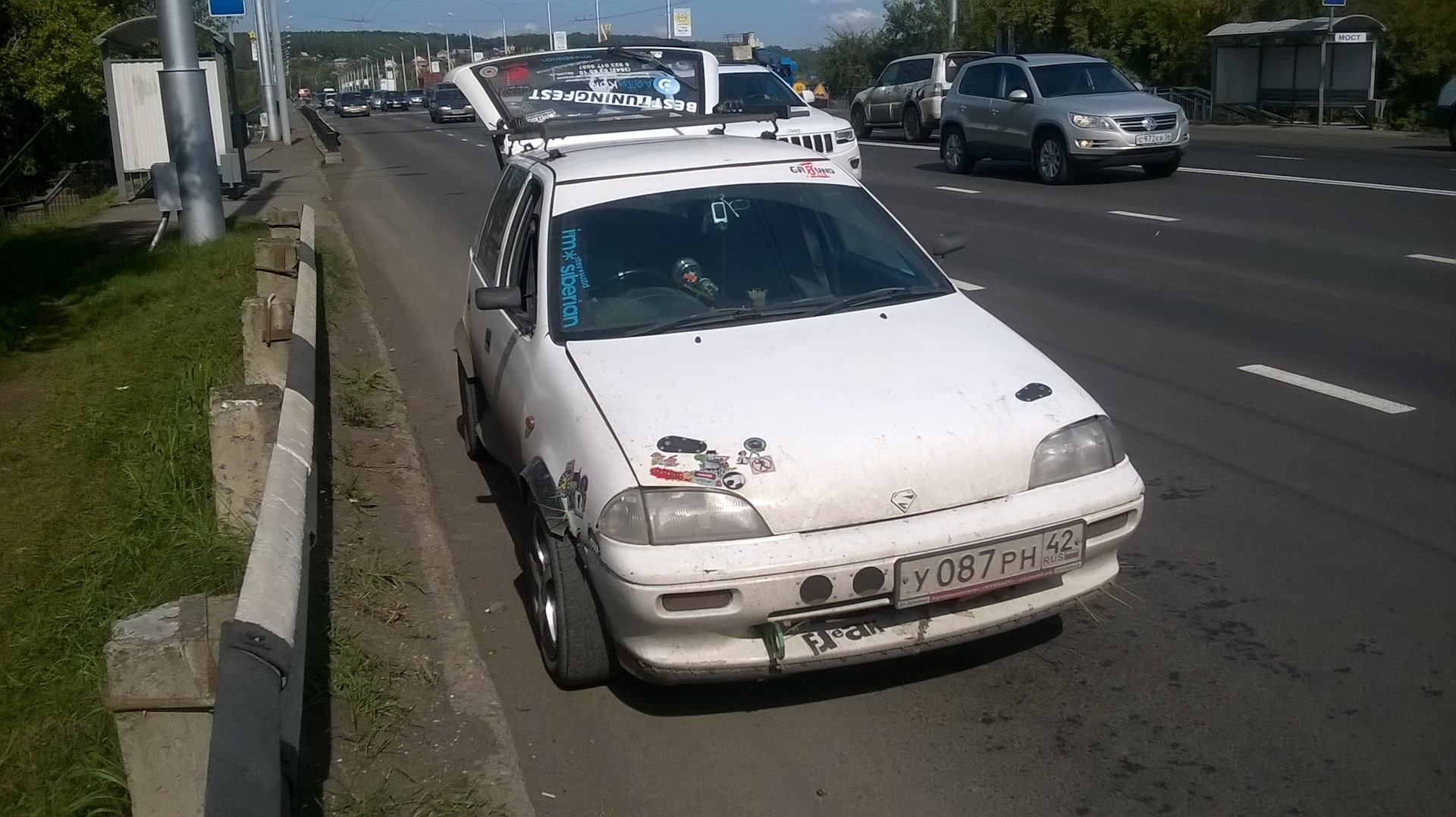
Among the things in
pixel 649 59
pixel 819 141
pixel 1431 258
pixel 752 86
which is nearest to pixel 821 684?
pixel 649 59

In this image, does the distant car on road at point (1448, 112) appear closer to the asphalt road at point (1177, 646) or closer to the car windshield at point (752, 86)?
the car windshield at point (752, 86)

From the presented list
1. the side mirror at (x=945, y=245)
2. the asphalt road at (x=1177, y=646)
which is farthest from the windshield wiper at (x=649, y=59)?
the side mirror at (x=945, y=245)

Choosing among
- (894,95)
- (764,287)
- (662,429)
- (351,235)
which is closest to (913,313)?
(764,287)

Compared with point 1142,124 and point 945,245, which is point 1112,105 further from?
point 945,245

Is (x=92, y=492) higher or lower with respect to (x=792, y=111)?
lower

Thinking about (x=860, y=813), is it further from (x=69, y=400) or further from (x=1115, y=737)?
(x=69, y=400)

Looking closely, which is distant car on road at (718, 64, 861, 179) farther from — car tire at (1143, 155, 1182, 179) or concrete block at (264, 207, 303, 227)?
car tire at (1143, 155, 1182, 179)

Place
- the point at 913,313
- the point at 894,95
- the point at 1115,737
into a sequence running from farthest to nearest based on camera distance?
the point at 894,95
the point at 913,313
the point at 1115,737

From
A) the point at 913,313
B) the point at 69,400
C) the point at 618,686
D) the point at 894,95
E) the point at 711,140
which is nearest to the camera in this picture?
the point at 618,686

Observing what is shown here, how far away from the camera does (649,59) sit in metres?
9.73

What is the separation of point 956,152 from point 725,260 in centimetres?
1675

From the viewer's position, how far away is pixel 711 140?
228 inches

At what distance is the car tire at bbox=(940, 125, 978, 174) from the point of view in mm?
20797

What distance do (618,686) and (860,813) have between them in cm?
103
